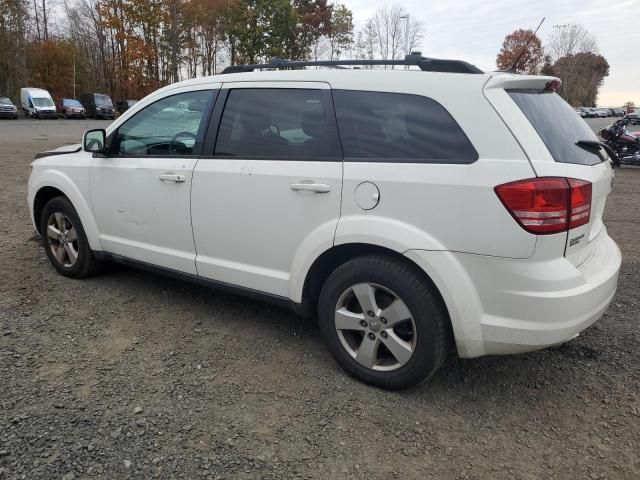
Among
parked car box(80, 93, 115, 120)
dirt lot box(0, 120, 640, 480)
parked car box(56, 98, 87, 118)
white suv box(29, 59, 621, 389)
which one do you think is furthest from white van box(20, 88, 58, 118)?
white suv box(29, 59, 621, 389)

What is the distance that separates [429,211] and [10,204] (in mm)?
7034

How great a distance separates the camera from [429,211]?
2.55 meters

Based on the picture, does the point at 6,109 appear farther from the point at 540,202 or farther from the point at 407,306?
the point at 540,202

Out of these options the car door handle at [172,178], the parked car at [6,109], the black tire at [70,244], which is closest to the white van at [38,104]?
the parked car at [6,109]

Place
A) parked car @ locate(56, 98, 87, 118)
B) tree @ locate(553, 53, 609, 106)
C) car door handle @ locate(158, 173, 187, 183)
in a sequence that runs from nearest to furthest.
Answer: car door handle @ locate(158, 173, 187, 183) < parked car @ locate(56, 98, 87, 118) < tree @ locate(553, 53, 609, 106)

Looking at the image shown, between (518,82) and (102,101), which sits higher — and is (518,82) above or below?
above

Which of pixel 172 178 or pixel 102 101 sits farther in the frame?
pixel 102 101

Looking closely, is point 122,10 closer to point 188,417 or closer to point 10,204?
point 10,204

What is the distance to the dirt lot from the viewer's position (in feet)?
7.66

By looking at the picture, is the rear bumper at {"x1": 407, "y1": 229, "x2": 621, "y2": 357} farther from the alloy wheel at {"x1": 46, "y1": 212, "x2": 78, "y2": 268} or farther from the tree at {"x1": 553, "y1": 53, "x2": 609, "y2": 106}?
the tree at {"x1": 553, "y1": 53, "x2": 609, "y2": 106}

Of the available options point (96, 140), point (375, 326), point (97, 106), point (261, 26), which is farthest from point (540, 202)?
point (97, 106)

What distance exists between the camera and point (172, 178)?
3.51 m

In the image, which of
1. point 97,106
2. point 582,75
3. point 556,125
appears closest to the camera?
point 556,125

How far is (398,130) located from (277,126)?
83 centimetres
